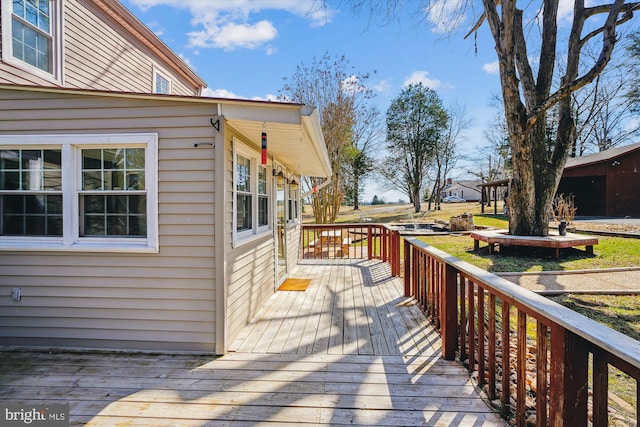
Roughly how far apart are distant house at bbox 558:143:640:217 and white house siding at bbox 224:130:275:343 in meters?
19.6

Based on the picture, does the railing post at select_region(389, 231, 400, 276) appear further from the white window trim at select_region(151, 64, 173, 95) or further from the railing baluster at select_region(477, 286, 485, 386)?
the white window trim at select_region(151, 64, 173, 95)

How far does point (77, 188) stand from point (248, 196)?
1684 mm

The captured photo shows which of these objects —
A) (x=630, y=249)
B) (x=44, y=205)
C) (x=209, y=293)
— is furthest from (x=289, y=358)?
(x=630, y=249)

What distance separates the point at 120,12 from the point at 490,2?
768cm

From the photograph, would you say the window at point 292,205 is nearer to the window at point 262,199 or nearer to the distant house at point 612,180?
the window at point 262,199

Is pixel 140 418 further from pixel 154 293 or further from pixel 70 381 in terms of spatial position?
pixel 154 293

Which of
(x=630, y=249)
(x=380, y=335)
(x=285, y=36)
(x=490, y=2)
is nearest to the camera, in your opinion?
(x=380, y=335)

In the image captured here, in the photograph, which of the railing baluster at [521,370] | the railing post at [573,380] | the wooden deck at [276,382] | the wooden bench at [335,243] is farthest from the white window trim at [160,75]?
the railing post at [573,380]

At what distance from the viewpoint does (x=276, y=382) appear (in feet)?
7.81

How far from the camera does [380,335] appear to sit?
3.22m

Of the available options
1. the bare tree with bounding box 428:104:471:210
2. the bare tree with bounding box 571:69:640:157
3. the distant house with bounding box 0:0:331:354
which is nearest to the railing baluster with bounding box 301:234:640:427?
the distant house with bounding box 0:0:331:354

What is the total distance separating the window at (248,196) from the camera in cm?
339

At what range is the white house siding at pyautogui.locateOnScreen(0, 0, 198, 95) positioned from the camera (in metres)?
4.80

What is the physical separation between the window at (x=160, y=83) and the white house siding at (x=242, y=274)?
5011 mm
